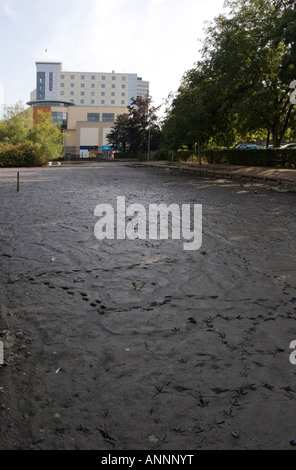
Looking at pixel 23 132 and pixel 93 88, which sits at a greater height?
pixel 93 88

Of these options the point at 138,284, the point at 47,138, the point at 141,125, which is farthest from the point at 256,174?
the point at 141,125

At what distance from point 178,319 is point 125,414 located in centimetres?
142

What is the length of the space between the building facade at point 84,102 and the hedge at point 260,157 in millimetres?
34658

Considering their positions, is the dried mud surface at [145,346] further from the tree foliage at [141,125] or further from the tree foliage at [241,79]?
the tree foliage at [141,125]

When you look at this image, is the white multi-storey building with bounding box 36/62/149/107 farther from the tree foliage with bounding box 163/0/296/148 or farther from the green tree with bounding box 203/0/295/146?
the green tree with bounding box 203/0/295/146

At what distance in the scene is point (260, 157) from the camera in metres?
26.9

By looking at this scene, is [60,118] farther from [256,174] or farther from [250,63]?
[256,174]

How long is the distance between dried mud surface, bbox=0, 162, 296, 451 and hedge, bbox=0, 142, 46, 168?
3280cm

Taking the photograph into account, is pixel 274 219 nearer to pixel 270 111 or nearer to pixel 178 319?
pixel 178 319

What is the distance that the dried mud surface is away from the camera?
235 cm

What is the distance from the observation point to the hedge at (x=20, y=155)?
121 feet

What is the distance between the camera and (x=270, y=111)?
25.0 meters

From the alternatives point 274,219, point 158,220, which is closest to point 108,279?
point 158,220

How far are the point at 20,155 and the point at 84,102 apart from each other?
85.5 meters
